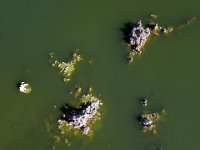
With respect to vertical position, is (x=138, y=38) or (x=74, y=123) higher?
(x=138, y=38)

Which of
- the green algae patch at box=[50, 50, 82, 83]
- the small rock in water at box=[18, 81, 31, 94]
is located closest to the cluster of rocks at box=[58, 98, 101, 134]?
the green algae patch at box=[50, 50, 82, 83]

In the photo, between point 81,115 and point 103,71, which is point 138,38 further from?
point 81,115

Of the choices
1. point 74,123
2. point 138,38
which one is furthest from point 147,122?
point 138,38

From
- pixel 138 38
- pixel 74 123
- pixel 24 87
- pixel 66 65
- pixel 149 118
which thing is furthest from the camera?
pixel 138 38

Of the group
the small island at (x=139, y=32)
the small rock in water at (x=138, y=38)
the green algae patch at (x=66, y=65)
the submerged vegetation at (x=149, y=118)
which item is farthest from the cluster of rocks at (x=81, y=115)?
the small rock in water at (x=138, y=38)

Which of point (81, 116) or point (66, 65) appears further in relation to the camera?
point (66, 65)

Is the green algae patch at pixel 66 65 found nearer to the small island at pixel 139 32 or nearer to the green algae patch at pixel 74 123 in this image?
the green algae patch at pixel 74 123
